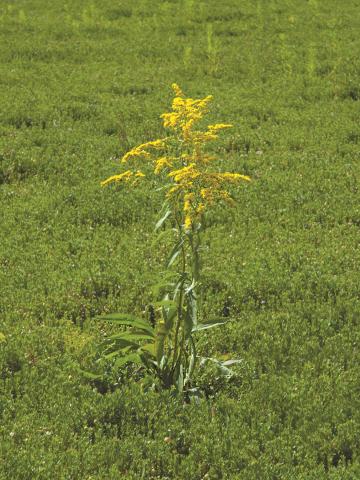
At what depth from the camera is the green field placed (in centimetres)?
643

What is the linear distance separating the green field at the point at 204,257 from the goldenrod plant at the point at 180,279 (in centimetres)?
25

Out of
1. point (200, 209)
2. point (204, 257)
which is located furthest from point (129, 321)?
point (204, 257)

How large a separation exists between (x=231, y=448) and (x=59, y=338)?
2.24 metres

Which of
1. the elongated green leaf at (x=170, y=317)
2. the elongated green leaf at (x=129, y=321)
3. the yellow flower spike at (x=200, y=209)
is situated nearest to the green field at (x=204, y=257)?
the elongated green leaf at (x=129, y=321)

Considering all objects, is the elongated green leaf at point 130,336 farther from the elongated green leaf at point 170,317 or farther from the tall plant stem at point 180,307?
the elongated green leaf at point 170,317

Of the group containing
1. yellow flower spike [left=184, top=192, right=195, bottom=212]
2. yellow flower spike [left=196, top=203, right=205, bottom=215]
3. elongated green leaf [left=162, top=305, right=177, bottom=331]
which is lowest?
elongated green leaf [left=162, top=305, right=177, bottom=331]

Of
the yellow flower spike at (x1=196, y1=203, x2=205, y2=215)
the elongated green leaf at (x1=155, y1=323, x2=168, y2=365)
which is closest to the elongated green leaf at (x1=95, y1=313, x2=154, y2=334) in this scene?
the elongated green leaf at (x1=155, y1=323, x2=168, y2=365)

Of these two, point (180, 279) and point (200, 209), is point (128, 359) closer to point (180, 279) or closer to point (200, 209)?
point (180, 279)

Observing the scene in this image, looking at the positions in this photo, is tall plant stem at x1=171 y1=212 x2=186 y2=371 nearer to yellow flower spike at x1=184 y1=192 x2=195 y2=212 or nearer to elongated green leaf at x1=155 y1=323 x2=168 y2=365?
elongated green leaf at x1=155 y1=323 x2=168 y2=365

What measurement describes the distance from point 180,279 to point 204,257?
2759 millimetres

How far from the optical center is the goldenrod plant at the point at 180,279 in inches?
257

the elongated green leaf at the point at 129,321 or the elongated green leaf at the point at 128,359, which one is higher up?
the elongated green leaf at the point at 129,321

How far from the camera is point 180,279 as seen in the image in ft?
21.8

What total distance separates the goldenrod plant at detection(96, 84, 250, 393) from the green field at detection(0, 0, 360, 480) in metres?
0.25
